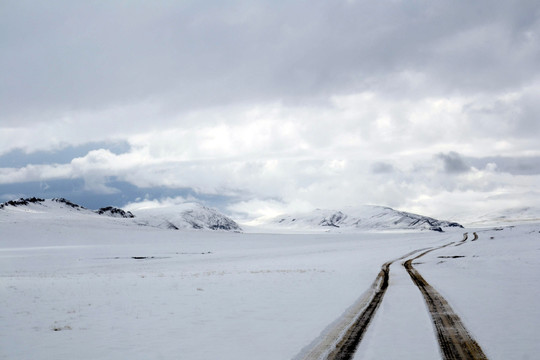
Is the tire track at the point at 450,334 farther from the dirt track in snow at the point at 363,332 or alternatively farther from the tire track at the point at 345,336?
the tire track at the point at 345,336

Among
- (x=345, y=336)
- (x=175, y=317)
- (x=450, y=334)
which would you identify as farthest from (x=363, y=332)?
(x=175, y=317)

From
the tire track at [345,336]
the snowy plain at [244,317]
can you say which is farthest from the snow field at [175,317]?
the tire track at [345,336]

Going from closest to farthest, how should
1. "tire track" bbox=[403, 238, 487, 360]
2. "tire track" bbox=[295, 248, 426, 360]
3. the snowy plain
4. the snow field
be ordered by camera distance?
"tire track" bbox=[403, 238, 487, 360] → "tire track" bbox=[295, 248, 426, 360] → the snowy plain → the snow field

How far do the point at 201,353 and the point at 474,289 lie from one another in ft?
49.9

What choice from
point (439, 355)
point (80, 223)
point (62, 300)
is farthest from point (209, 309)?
point (80, 223)

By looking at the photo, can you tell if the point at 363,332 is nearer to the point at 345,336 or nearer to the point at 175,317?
the point at 345,336

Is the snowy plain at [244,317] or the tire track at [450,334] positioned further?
the snowy plain at [244,317]

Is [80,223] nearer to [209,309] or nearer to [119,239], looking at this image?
[119,239]

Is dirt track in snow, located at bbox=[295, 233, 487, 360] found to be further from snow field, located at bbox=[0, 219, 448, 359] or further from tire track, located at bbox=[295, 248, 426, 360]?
snow field, located at bbox=[0, 219, 448, 359]

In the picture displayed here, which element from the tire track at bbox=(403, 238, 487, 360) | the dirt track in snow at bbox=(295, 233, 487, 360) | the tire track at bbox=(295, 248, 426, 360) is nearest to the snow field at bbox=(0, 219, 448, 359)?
the tire track at bbox=(295, 248, 426, 360)

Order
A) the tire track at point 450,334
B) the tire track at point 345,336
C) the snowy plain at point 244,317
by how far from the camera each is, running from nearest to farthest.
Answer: the tire track at point 450,334 < the tire track at point 345,336 < the snowy plain at point 244,317

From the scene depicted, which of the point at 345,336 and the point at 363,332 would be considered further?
the point at 363,332

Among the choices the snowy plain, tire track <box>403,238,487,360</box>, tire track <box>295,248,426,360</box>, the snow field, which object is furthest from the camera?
the snow field

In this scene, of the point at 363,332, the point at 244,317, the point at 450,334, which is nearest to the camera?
the point at 450,334
